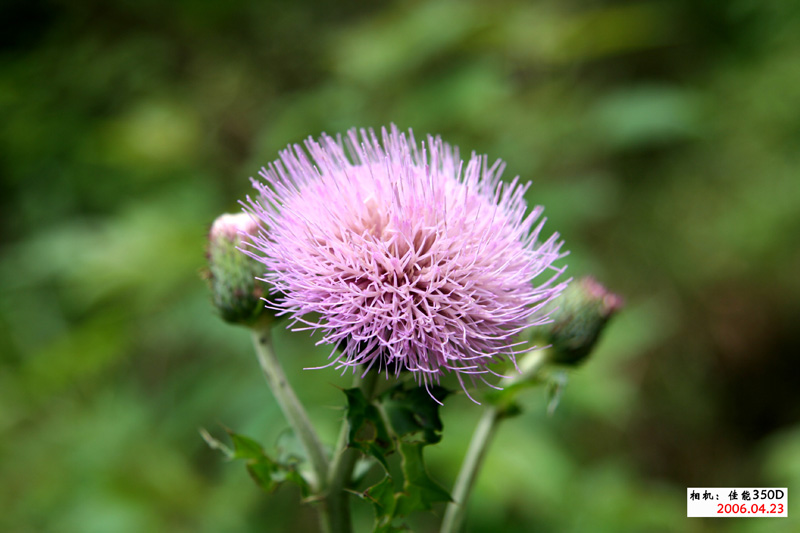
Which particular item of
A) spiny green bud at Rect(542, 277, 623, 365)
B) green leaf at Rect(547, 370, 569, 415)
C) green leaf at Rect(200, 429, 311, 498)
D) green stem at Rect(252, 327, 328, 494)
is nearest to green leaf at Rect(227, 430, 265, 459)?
green leaf at Rect(200, 429, 311, 498)

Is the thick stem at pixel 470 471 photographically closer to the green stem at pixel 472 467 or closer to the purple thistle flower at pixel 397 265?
the green stem at pixel 472 467

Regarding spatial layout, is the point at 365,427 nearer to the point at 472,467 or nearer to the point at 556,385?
the point at 472,467

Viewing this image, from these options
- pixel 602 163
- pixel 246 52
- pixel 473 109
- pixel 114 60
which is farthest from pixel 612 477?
pixel 114 60

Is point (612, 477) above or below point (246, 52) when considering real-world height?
below

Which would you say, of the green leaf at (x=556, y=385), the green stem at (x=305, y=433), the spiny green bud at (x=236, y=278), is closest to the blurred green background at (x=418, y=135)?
the green stem at (x=305, y=433)

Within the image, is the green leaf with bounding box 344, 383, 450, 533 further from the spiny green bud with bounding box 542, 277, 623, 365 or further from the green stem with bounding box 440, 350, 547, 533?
the spiny green bud with bounding box 542, 277, 623, 365

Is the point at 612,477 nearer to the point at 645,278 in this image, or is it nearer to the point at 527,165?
the point at 527,165

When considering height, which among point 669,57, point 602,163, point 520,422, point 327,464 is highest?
point 669,57
